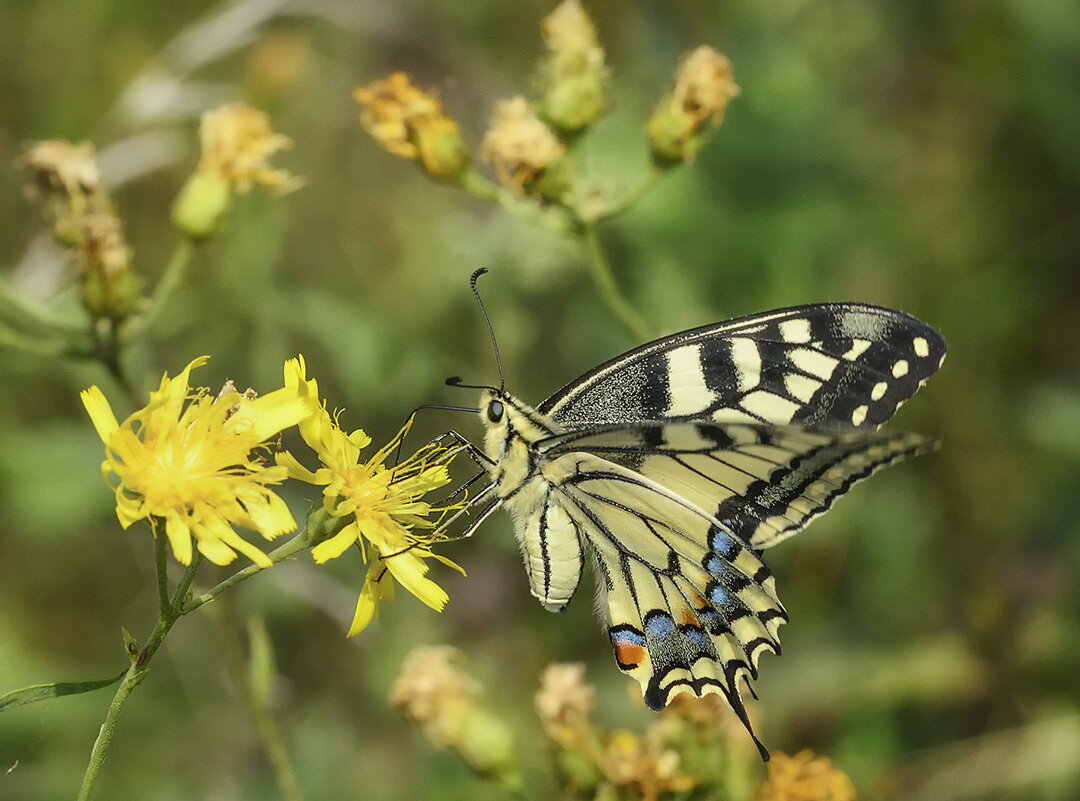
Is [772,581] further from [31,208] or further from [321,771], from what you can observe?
[31,208]

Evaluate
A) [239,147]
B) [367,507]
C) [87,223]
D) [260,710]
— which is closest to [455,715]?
[260,710]

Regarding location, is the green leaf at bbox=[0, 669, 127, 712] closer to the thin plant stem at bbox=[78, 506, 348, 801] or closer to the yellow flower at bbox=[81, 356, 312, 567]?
the thin plant stem at bbox=[78, 506, 348, 801]

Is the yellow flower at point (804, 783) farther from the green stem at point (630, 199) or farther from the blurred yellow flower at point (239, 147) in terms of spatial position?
the blurred yellow flower at point (239, 147)

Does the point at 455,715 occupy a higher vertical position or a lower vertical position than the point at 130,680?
higher

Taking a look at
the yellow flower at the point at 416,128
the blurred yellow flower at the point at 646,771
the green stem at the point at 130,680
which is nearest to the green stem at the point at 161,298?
the yellow flower at the point at 416,128

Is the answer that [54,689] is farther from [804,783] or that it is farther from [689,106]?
[689,106]
